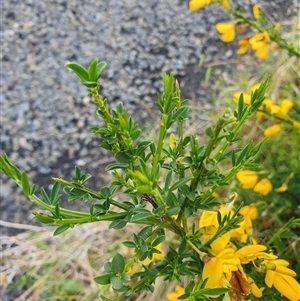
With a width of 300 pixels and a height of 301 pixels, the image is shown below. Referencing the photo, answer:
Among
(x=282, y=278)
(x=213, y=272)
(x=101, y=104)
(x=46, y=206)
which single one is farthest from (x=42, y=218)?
(x=282, y=278)

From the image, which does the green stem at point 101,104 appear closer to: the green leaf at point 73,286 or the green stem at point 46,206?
the green stem at point 46,206

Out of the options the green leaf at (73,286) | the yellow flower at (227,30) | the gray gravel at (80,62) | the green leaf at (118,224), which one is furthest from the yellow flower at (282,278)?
the gray gravel at (80,62)

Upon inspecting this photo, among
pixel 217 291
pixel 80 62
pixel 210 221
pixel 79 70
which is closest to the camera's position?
pixel 79 70

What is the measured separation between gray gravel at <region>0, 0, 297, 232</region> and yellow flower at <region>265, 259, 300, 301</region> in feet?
4.43

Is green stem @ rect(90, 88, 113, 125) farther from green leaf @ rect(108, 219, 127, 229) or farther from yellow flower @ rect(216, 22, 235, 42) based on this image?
yellow flower @ rect(216, 22, 235, 42)

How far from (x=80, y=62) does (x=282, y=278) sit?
171 centimetres

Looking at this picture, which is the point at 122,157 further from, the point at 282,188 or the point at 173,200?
the point at 282,188

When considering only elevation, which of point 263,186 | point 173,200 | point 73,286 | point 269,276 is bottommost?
point 73,286

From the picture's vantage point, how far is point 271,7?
7.62ft

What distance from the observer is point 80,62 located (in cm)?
229

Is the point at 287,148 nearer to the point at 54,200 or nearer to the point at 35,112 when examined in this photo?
the point at 54,200

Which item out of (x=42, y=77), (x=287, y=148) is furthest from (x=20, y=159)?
(x=287, y=148)

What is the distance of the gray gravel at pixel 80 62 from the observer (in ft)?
6.97

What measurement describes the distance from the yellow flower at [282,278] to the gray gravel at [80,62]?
→ 4.43ft
